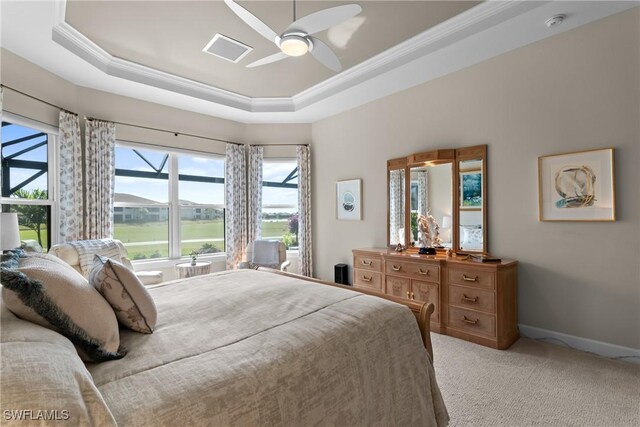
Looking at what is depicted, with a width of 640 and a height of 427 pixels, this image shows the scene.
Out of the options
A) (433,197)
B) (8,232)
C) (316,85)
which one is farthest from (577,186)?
(8,232)

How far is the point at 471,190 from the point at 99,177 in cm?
455

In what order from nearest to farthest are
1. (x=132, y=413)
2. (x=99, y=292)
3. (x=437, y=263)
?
(x=132, y=413) < (x=99, y=292) < (x=437, y=263)

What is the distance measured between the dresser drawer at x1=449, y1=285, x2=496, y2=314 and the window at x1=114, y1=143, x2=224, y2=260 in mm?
3748

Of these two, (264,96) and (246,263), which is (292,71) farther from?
(246,263)

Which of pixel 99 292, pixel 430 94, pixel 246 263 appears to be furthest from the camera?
pixel 246 263

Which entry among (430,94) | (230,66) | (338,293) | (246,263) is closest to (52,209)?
(246,263)

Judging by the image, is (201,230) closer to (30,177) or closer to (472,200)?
(30,177)

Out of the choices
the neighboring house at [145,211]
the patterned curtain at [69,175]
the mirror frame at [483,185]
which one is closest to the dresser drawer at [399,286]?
the mirror frame at [483,185]

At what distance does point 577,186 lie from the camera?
2.74 m

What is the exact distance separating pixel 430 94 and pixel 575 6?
4.94 feet

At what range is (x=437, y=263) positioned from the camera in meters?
3.18

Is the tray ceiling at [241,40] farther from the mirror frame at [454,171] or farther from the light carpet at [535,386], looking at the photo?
the light carpet at [535,386]

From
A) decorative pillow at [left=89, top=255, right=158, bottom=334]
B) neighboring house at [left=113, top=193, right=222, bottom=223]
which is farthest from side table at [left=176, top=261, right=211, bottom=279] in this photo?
decorative pillow at [left=89, top=255, right=158, bottom=334]

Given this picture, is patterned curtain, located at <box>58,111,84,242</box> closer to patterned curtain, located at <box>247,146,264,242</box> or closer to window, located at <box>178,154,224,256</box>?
window, located at <box>178,154,224,256</box>
